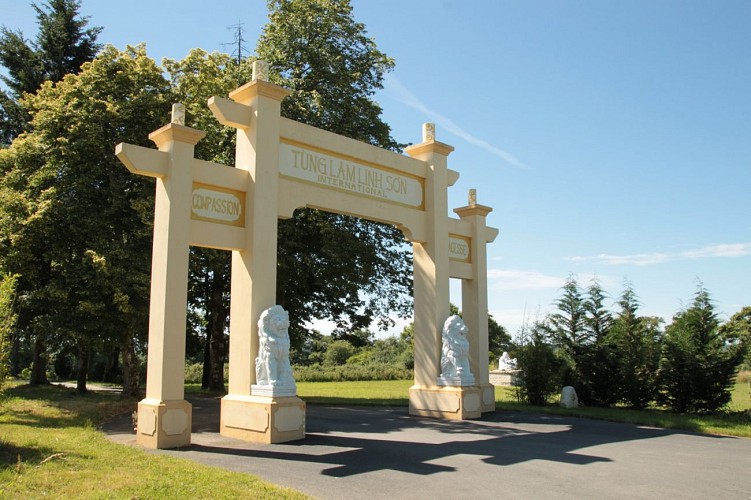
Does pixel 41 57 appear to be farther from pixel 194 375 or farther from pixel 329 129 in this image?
pixel 194 375

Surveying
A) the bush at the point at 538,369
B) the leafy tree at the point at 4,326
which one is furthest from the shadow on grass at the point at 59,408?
the bush at the point at 538,369

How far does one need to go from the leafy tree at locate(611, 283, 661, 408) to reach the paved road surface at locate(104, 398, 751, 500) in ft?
12.8

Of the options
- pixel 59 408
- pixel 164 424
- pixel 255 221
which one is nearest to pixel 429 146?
pixel 255 221

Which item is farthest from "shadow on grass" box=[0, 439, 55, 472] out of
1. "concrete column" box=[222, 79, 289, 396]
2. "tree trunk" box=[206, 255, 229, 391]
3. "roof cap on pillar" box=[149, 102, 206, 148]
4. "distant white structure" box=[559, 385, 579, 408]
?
"distant white structure" box=[559, 385, 579, 408]

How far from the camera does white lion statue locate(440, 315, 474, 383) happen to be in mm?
A: 13750

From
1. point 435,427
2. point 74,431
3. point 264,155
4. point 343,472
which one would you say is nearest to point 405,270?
point 435,427

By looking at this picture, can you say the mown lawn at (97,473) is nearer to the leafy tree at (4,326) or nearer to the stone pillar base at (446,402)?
the leafy tree at (4,326)

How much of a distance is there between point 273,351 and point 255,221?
2.36 m

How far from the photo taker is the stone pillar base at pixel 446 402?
13570 millimetres

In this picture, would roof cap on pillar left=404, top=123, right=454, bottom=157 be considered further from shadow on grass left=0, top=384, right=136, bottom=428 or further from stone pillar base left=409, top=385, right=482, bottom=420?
shadow on grass left=0, top=384, right=136, bottom=428

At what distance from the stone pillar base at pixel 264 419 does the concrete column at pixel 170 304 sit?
37.4 inches

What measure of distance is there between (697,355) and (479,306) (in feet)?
18.2

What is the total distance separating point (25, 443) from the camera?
896 cm

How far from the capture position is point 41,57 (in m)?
22.4
